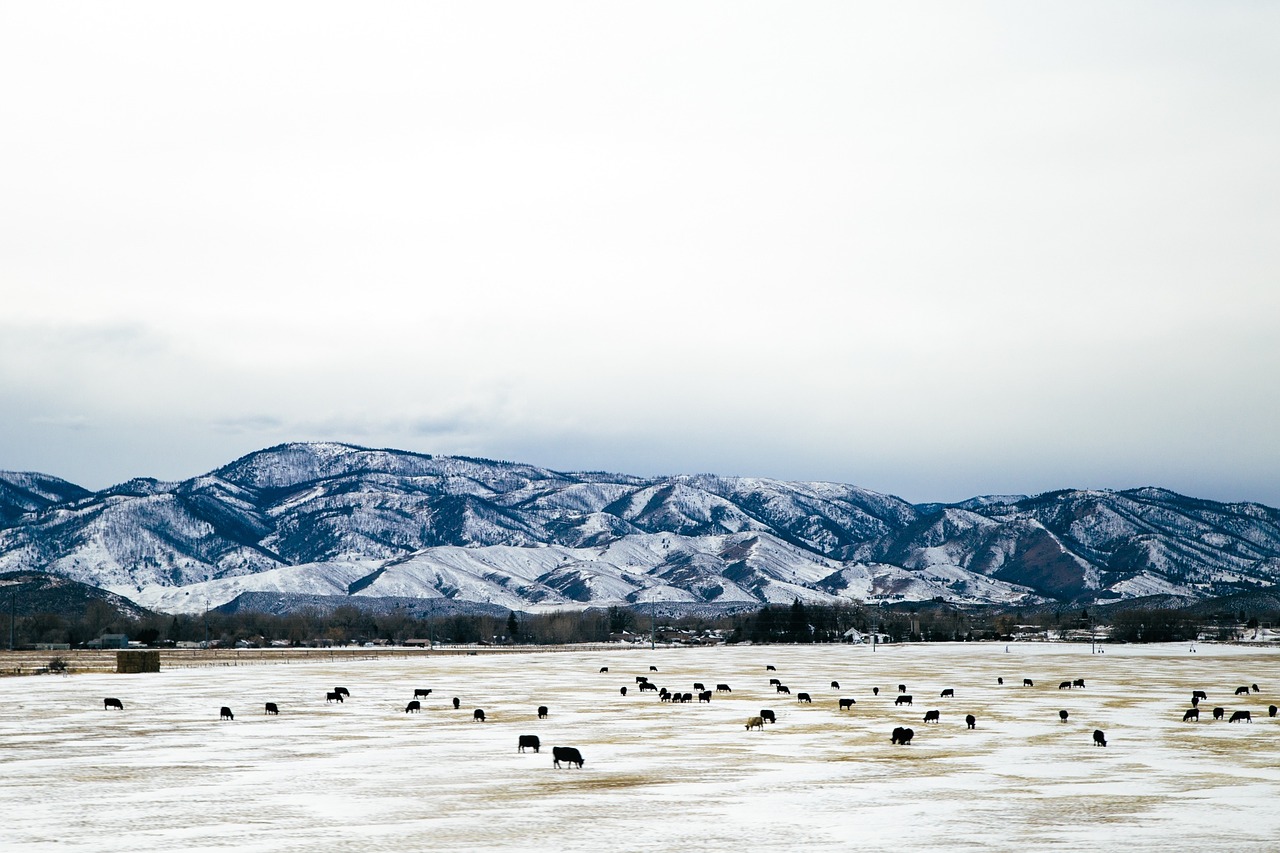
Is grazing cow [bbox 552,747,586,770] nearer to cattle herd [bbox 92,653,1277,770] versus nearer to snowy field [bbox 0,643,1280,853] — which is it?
cattle herd [bbox 92,653,1277,770]

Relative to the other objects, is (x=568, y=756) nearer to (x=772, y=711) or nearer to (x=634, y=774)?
(x=634, y=774)

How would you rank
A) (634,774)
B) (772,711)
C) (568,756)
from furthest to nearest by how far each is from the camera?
(772,711) < (568,756) < (634,774)

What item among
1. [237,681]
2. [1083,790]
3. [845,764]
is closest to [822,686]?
[237,681]

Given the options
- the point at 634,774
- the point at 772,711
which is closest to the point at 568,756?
the point at 634,774

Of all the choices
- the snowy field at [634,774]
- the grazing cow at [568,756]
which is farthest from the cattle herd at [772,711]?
the snowy field at [634,774]

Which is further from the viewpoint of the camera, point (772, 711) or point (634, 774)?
point (772, 711)

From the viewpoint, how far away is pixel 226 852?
28438mm

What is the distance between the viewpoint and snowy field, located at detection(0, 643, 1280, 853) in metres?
30.7

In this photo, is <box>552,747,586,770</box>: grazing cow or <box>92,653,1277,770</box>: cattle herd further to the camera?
<box>92,653,1277,770</box>: cattle herd

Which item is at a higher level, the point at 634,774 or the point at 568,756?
the point at 568,756

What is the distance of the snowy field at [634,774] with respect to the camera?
101ft

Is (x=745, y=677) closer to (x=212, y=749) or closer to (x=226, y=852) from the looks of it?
(x=212, y=749)

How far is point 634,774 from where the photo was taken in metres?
41.4

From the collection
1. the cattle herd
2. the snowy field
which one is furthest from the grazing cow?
the snowy field
